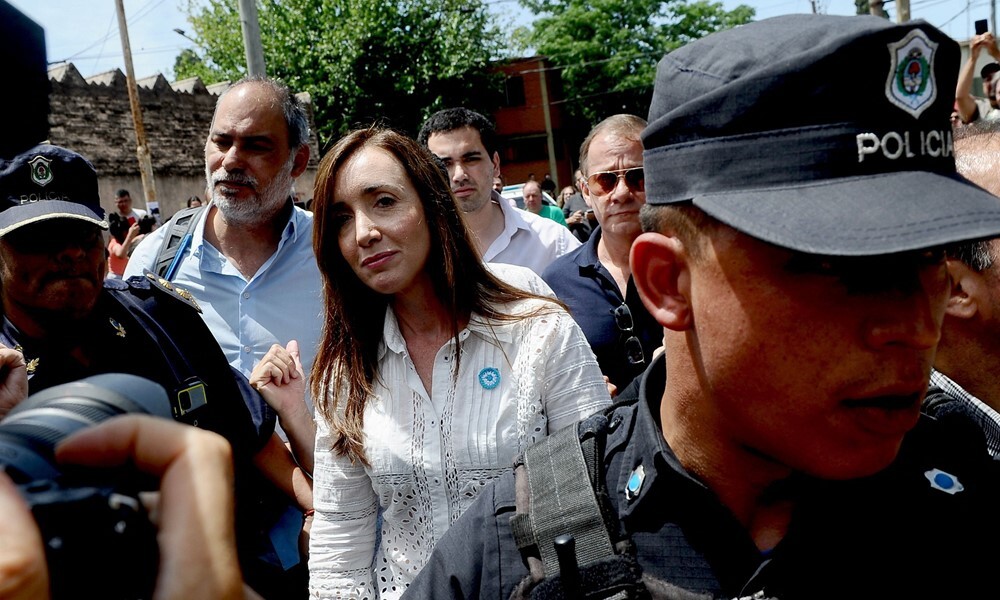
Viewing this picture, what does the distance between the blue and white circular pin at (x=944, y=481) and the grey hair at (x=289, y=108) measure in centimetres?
332

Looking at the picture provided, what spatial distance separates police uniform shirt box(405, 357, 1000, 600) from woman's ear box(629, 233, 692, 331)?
0.81ft

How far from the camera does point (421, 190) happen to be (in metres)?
2.65

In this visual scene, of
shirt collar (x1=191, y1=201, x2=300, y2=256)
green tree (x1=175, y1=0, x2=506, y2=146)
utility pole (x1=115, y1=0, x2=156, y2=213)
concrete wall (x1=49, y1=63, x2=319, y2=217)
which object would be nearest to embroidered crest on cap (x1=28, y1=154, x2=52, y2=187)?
shirt collar (x1=191, y1=201, x2=300, y2=256)

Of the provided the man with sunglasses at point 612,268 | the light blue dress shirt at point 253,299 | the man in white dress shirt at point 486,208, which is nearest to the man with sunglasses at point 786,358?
the man with sunglasses at point 612,268

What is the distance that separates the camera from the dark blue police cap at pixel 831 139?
99 cm

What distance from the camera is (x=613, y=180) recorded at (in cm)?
361

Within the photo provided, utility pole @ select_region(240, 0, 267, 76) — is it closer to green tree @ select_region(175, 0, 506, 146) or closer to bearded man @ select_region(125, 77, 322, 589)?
bearded man @ select_region(125, 77, 322, 589)

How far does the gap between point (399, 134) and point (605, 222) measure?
1236 millimetres

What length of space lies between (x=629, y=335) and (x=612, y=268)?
45cm

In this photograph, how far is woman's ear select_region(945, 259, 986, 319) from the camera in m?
1.79

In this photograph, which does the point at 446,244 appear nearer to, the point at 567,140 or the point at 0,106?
the point at 0,106

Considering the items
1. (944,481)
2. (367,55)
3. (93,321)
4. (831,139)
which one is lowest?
(944,481)

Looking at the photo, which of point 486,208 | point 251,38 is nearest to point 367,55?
point 251,38

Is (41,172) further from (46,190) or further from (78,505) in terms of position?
(78,505)
